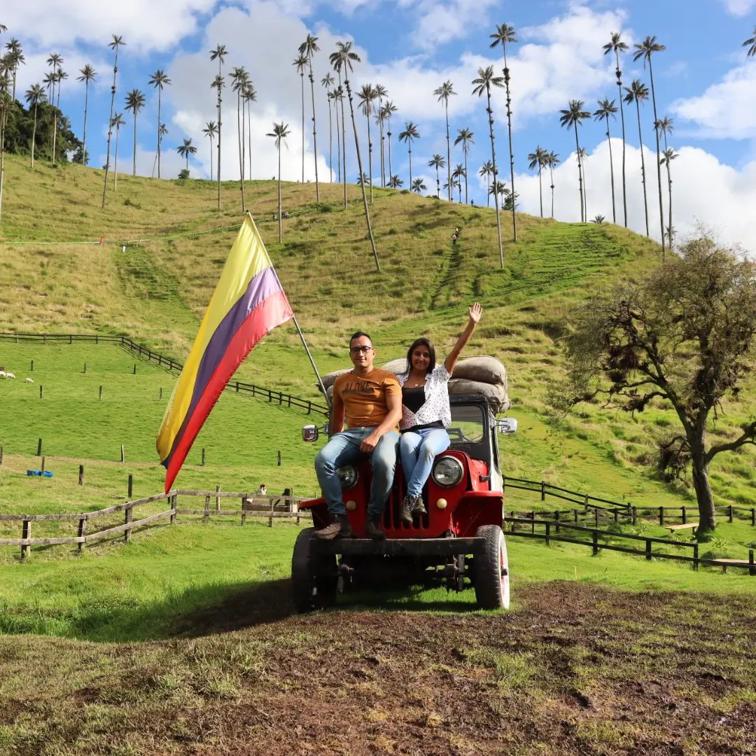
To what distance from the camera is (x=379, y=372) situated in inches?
315

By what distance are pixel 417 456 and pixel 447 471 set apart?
571 millimetres

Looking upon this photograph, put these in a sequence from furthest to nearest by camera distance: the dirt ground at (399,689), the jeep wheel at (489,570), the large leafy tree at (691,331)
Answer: the large leafy tree at (691,331) < the jeep wheel at (489,570) < the dirt ground at (399,689)

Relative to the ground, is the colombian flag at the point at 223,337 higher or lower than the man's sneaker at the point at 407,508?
higher

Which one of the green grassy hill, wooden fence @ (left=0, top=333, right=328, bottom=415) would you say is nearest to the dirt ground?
the green grassy hill

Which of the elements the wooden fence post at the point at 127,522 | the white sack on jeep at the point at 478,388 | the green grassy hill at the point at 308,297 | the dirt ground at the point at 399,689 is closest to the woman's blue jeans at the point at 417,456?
the dirt ground at the point at 399,689

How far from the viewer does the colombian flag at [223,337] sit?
8.41 metres

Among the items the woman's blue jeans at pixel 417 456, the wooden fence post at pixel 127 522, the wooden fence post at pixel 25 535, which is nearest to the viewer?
the woman's blue jeans at pixel 417 456

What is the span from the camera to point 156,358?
195 ft

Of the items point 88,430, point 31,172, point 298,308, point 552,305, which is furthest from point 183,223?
point 88,430

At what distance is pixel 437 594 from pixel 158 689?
5.46m

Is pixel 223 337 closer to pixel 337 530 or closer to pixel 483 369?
pixel 337 530

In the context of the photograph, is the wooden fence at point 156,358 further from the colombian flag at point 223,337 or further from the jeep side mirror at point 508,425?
the jeep side mirror at point 508,425

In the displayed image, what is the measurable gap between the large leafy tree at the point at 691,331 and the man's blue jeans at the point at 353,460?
22.4 m

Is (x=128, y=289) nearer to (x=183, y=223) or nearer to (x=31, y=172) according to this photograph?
(x=183, y=223)
